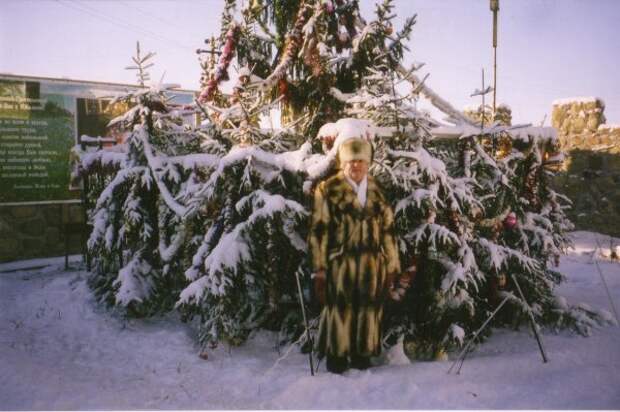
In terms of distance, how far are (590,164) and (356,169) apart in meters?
7.17

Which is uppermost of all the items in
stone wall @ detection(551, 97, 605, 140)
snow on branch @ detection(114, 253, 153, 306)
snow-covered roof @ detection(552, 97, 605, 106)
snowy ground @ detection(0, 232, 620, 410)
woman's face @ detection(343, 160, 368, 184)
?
snow-covered roof @ detection(552, 97, 605, 106)

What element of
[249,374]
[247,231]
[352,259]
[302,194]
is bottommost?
[249,374]

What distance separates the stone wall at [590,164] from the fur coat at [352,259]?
6.45 metres

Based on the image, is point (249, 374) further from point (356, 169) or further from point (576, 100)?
point (576, 100)

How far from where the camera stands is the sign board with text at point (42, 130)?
322 inches

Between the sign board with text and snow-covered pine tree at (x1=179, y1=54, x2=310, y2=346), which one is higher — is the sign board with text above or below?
above

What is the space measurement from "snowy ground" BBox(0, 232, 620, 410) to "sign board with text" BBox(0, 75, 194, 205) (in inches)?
179

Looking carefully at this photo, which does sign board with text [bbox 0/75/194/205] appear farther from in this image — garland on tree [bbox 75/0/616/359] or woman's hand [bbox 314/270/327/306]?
woman's hand [bbox 314/270/327/306]

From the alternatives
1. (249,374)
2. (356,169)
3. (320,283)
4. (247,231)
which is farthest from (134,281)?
(356,169)

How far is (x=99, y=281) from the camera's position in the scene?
5504mm

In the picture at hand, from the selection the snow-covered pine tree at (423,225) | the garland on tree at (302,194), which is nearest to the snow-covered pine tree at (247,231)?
the garland on tree at (302,194)

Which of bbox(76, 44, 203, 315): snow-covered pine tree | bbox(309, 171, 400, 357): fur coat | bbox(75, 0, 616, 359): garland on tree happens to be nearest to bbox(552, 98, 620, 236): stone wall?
bbox(75, 0, 616, 359): garland on tree

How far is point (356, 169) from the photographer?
3266 millimetres

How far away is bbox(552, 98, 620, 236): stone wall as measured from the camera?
8.02 m
